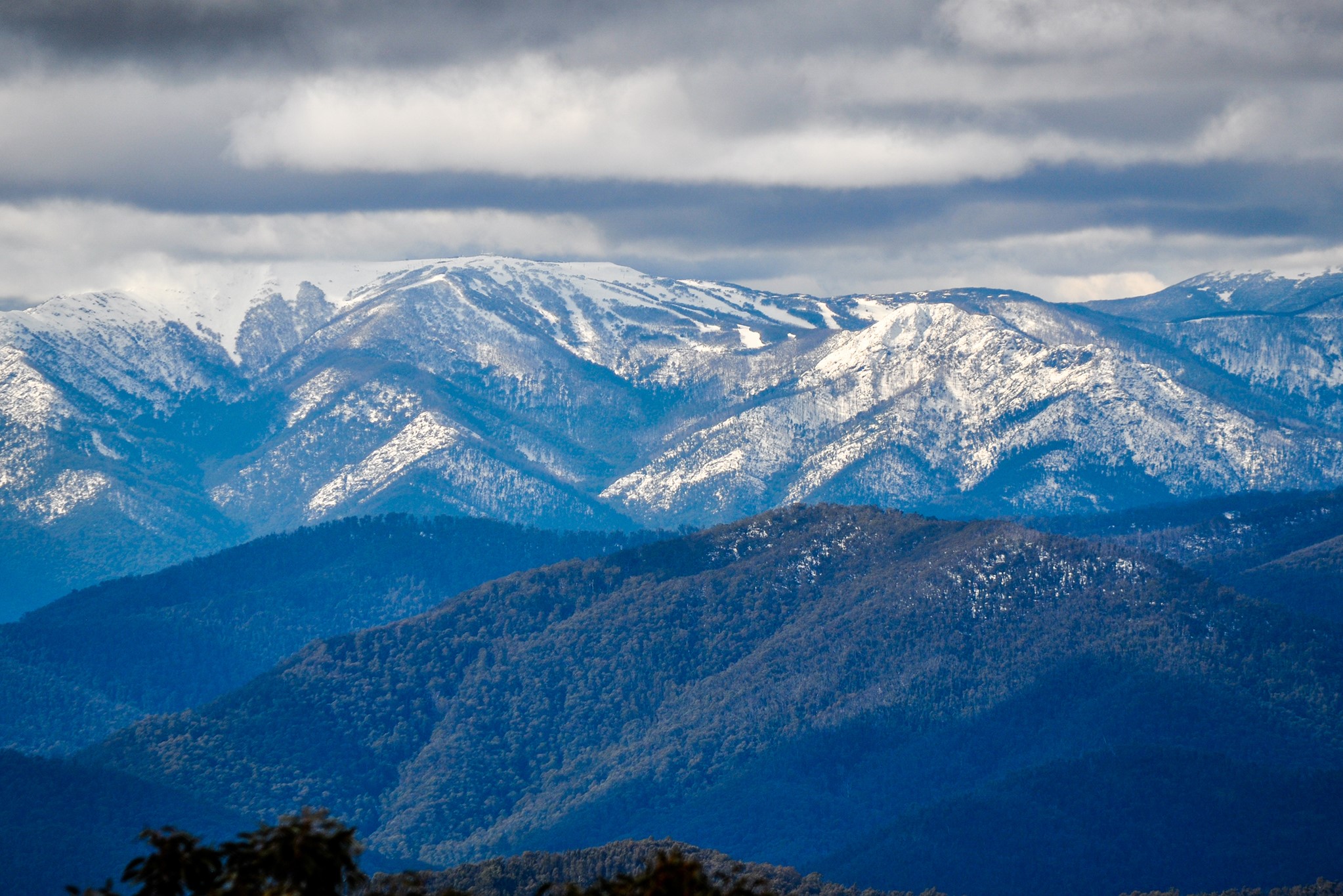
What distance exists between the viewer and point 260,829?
3637 inches

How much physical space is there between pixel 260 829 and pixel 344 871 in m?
5.06

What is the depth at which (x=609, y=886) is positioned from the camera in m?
88.3

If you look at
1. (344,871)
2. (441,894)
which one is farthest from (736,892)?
(344,871)

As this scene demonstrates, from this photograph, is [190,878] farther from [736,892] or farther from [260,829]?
[736,892]

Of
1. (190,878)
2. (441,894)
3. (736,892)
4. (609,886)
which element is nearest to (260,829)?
(190,878)

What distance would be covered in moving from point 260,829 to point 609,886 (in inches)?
770

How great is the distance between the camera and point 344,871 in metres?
93.0

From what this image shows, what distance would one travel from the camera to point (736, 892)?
287ft

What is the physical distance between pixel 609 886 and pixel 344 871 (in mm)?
15336

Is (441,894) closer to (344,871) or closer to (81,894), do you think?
(344,871)

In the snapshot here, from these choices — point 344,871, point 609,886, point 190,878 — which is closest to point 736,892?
point 609,886

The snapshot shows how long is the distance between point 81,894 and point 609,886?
27.8 m

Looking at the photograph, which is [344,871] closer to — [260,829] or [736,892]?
[260,829]

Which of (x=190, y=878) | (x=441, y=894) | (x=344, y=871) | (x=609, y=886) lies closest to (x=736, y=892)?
(x=609, y=886)
